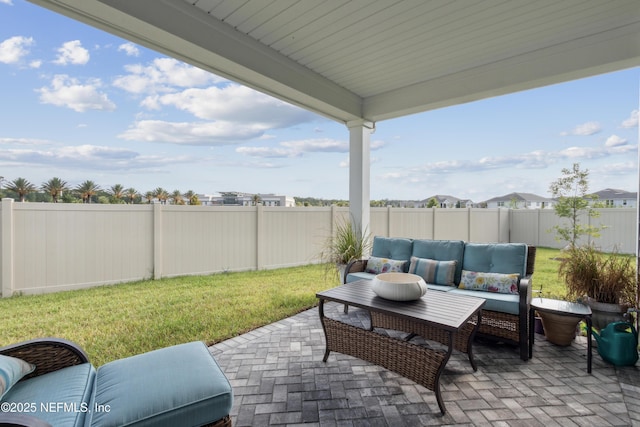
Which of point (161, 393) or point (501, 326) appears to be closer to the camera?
point (161, 393)

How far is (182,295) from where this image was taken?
4438 mm

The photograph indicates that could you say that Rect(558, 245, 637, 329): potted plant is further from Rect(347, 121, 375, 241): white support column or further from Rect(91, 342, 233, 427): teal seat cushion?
Rect(91, 342, 233, 427): teal seat cushion

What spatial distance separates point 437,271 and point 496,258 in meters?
0.65

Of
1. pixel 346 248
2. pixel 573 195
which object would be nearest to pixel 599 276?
pixel 346 248

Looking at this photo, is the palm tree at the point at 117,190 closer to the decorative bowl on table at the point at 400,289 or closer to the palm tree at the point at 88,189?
the palm tree at the point at 88,189

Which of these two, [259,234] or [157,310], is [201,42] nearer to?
[157,310]

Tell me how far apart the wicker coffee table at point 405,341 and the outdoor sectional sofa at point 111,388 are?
1.23 m

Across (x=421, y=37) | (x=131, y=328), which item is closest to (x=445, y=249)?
(x=421, y=37)

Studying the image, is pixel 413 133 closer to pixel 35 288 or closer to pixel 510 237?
pixel 510 237

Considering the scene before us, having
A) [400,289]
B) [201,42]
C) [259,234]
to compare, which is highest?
[201,42]

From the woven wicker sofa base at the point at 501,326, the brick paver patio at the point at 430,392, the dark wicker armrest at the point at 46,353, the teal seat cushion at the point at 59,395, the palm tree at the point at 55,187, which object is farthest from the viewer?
the palm tree at the point at 55,187

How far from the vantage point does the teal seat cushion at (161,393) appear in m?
1.25

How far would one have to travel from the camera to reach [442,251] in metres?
3.65

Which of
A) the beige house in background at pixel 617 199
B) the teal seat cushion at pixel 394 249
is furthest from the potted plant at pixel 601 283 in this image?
the beige house in background at pixel 617 199
